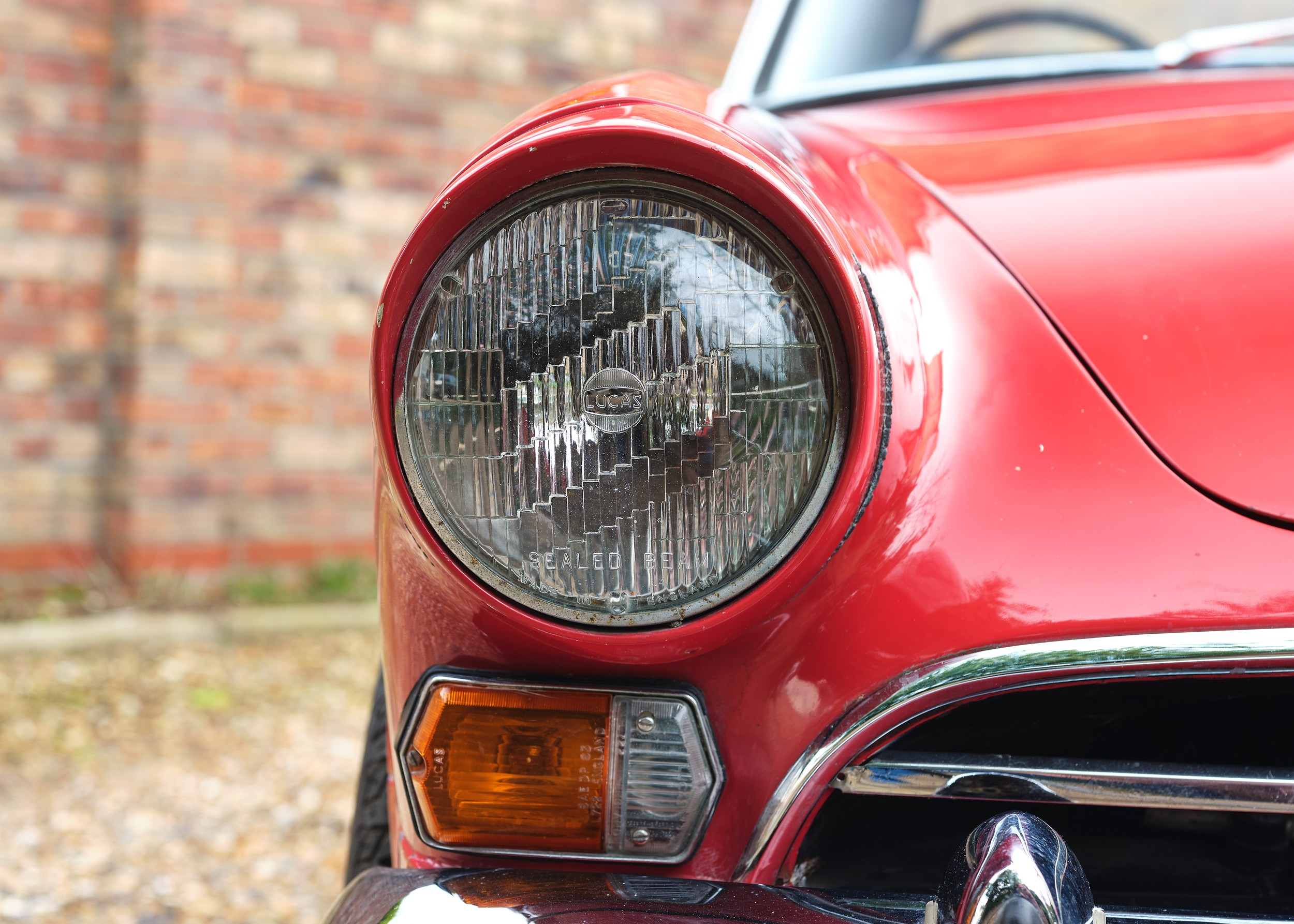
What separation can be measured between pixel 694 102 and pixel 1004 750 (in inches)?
27.0

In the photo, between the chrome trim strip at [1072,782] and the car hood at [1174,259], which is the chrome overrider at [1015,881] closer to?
the chrome trim strip at [1072,782]

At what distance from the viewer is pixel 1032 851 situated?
2.53ft

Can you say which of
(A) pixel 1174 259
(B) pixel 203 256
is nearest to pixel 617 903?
(A) pixel 1174 259

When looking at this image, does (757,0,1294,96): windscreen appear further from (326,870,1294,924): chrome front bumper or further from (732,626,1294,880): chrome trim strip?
(326,870,1294,924): chrome front bumper

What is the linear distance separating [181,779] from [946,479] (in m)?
2.35

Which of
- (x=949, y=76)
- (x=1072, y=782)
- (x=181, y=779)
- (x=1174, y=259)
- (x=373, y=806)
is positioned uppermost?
(x=949, y=76)

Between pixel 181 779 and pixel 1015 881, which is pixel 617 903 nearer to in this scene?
pixel 1015 881

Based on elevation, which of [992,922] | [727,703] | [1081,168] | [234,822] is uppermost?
[1081,168]

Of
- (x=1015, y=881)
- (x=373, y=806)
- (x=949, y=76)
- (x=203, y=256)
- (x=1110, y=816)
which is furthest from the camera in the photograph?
(x=203, y=256)

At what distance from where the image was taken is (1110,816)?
109 cm

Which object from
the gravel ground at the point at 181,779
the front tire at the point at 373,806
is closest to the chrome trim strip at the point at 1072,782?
the front tire at the point at 373,806

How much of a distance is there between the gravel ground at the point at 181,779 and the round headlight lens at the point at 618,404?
1.57 metres

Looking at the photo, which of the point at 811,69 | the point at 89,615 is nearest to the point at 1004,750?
the point at 811,69

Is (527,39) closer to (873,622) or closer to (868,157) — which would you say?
(868,157)
